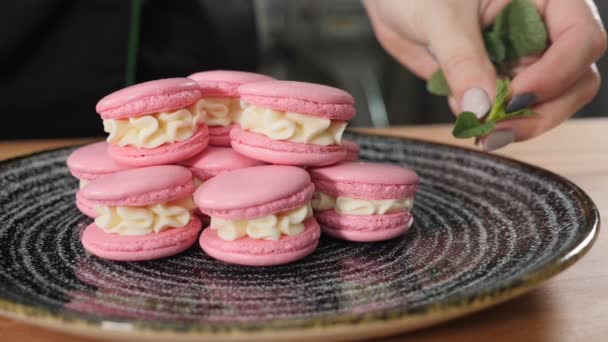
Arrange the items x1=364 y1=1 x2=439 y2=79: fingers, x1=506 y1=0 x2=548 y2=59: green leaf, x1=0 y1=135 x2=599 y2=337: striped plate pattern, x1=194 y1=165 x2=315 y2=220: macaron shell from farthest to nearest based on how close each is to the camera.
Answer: x1=364 y1=1 x2=439 y2=79: fingers < x1=506 y1=0 x2=548 y2=59: green leaf < x1=194 y1=165 x2=315 y2=220: macaron shell < x1=0 y1=135 x2=599 y2=337: striped plate pattern

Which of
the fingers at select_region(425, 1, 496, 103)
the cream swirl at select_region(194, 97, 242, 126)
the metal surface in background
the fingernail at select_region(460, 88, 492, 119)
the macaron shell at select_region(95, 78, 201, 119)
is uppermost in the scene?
the fingers at select_region(425, 1, 496, 103)

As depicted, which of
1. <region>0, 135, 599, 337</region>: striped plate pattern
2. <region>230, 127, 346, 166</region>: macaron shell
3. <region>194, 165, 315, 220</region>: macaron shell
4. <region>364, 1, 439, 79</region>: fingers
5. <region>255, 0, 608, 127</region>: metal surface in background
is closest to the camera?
<region>0, 135, 599, 337</region>: striped plate pattern

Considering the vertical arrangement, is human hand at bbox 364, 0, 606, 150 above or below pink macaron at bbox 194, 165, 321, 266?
above

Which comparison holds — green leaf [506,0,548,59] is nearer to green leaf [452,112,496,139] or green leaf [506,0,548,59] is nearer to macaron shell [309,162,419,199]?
green leaf [452,112,496,139]

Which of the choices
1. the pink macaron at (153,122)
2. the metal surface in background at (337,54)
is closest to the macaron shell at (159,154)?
the pink macaron at (153,122)

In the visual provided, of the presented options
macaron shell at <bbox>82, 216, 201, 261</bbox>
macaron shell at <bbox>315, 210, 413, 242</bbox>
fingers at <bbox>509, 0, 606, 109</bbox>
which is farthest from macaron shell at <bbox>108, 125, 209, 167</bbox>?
fingers at <bbox>509, 0, 606, 109</bbox>

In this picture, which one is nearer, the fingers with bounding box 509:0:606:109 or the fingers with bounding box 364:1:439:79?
the fingers with bounding box 509:0:606:109
